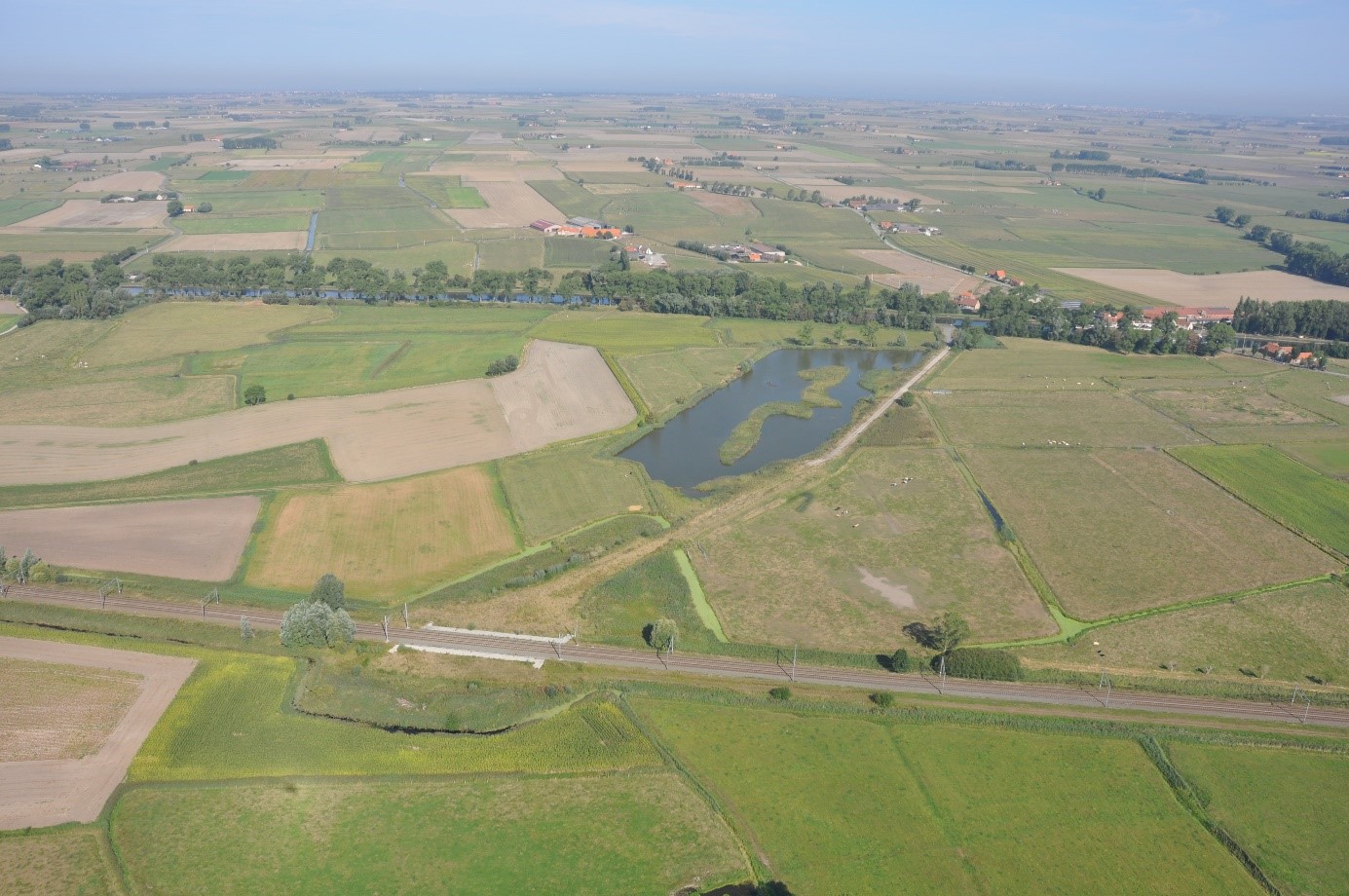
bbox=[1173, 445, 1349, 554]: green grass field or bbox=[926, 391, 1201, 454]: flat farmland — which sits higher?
bbox=[1173, 445, 1349, 554]: green grass field

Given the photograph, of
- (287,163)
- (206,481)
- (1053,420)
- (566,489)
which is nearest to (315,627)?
(566,489)

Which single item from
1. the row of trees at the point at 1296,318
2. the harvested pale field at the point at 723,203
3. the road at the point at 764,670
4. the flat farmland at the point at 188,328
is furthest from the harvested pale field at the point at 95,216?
the row of trees at the point at 1296,318

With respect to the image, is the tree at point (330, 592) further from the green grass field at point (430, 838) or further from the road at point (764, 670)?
the green grass field at point (430, 838)

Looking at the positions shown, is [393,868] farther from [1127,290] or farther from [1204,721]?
[1127,290]

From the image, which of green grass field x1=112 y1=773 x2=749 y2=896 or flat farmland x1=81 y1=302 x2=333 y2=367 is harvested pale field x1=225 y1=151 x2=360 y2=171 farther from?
green grass field x1=112 y1=773 x2=749 y2=896

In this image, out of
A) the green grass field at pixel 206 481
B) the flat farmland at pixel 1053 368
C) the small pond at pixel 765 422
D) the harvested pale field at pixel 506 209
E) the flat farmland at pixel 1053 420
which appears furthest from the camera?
the harvested pale field at pixel 506 209

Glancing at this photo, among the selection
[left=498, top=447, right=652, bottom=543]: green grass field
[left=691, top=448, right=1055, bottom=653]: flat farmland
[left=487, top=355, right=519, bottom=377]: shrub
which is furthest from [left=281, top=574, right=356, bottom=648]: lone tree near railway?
[left=487, top=355, right=519, bottom=377]: shrub
